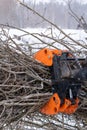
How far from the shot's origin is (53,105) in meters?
2.01

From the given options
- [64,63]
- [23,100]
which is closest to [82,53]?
[64,63]

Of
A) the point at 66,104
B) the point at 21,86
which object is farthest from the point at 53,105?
the point at 21,86

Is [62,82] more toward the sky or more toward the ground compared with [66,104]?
more toward the sky

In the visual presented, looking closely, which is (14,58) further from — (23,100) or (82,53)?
(82,53)

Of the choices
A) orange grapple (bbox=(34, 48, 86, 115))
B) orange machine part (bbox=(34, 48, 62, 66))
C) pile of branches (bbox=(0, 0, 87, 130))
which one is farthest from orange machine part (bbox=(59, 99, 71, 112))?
orange machine part (bbox=(34, 48, 62, 66))

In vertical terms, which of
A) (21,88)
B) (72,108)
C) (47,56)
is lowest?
(72,108)

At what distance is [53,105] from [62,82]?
0.14 m

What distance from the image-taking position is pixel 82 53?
2422mm

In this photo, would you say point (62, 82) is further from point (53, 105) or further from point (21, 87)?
point (21, 87)

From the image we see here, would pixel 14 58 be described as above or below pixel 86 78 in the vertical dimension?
above


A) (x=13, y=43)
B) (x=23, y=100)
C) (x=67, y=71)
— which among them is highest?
(x=13, y=43)

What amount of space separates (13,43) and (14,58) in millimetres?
202

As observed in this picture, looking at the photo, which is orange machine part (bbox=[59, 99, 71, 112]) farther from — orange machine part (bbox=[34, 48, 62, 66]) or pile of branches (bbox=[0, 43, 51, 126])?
orange machine part (bbox=[34, 48, 62, 66])

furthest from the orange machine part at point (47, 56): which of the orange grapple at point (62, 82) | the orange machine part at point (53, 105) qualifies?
the orange machine part at point (53, 105)
